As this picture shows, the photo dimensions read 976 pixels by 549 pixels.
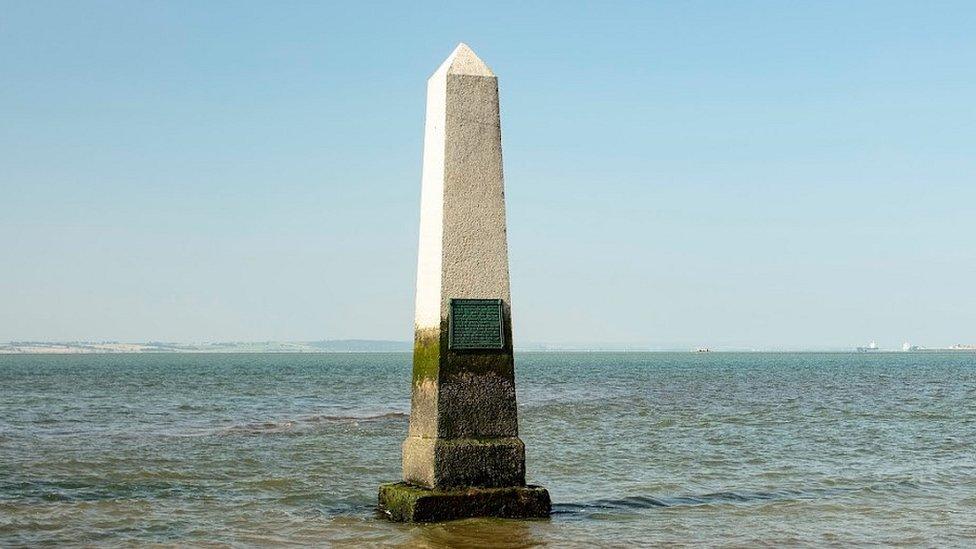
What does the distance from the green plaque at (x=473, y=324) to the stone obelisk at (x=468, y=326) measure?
0.03 feet

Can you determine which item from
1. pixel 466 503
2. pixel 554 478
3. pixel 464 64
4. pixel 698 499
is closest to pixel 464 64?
pixel 464 64

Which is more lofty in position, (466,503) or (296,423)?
(466,503)

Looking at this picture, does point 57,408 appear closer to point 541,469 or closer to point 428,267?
point 541,469

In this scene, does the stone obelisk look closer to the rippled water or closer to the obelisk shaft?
the obelisk shaft

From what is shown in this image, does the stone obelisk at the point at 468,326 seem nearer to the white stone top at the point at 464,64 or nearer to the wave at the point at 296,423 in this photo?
the white stone top at the point at 464,64

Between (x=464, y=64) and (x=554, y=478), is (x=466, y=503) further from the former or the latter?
(x=554, y=478)

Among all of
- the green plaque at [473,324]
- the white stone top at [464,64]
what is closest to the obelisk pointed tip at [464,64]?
the white stone top at [464,64]

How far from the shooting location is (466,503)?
1153cm

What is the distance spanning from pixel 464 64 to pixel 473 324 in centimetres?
271

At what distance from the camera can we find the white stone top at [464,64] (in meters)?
11.8

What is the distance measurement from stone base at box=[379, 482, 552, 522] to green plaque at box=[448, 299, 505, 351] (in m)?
1.49

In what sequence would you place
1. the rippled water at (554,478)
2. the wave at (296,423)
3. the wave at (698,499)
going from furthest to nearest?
the wave at (296,423) < the wave at (698,499) < the rippled water at (554,478)

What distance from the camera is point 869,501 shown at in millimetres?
14086

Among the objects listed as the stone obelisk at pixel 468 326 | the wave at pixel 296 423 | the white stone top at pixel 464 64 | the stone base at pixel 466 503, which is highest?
the white stone top at pixel 464 64
